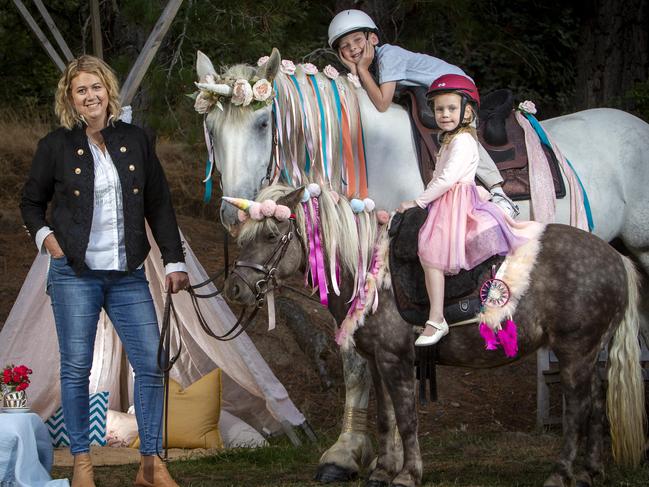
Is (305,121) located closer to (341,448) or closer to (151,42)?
(341,448)

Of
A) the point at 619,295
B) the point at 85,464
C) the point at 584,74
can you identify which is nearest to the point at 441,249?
the point at 619,295

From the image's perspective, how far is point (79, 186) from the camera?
4570 mm

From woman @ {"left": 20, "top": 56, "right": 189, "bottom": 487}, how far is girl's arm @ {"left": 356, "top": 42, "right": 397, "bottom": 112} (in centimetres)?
131

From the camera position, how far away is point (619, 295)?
4.67 metres

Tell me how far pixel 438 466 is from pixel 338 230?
1.68m

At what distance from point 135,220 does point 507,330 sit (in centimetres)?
174

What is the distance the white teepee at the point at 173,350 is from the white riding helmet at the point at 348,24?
7.06 feet

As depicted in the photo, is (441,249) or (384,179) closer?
(441,249)

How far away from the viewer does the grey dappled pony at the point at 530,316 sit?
454 cm

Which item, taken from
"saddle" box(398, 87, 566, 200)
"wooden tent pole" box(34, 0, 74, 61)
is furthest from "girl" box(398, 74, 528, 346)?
"wooden tent pole" box(34, 0, 74, 61)

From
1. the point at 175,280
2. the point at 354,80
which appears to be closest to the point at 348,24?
the point at 354,80

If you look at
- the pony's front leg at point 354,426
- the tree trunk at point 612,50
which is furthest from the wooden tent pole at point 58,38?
the tree trunk at point 612,50

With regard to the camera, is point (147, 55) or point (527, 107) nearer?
point (527, 107)

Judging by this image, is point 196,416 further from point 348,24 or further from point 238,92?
point 348,24
